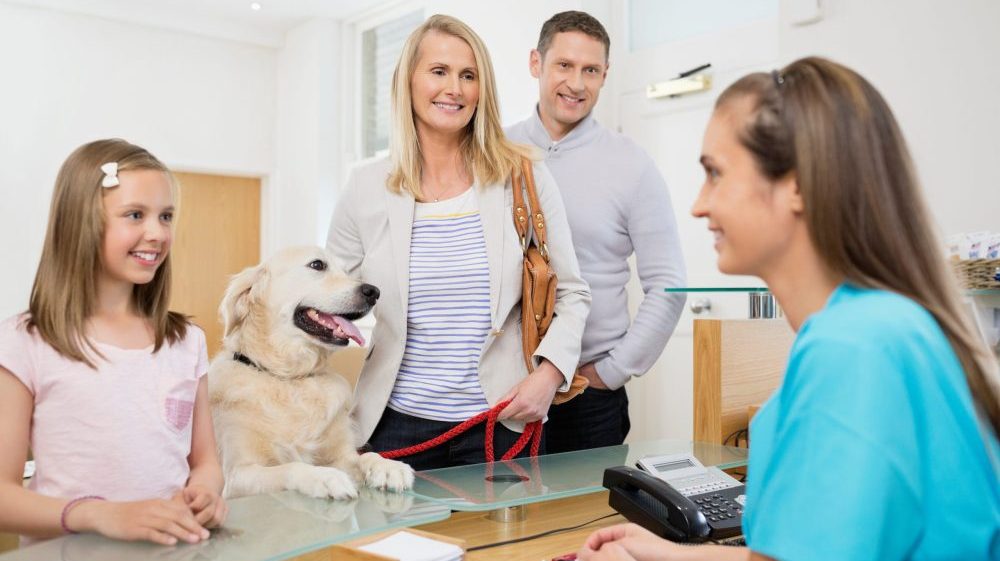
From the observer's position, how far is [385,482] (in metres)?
1.73

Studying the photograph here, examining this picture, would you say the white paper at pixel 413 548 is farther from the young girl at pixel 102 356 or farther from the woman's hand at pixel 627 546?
the young girl at pixel 102 356

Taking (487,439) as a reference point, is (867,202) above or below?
above

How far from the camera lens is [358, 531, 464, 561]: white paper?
1295 mm

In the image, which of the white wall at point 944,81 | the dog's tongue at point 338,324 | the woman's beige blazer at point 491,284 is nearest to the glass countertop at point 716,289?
the woman's beige blazer at point 491,284

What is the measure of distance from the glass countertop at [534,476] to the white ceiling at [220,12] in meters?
5.50

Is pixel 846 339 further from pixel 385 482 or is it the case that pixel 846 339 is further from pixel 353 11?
pixel 353 11

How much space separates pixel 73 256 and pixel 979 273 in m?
1.91

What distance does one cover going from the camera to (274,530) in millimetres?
1359

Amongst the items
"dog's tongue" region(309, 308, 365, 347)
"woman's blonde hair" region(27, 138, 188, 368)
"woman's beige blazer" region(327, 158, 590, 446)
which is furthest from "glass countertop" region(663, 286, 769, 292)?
"woman's blonde hair" region(27, 138, 188, 368)

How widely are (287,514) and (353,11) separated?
20.5ft

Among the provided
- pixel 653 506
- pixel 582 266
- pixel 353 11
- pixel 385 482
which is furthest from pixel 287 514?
→ pixel 353 11

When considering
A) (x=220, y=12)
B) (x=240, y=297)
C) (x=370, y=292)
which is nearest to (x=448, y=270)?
(x=370, y=292)

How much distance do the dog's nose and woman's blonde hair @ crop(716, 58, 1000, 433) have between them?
141 cm

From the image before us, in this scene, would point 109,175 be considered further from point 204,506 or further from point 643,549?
point 643,549
